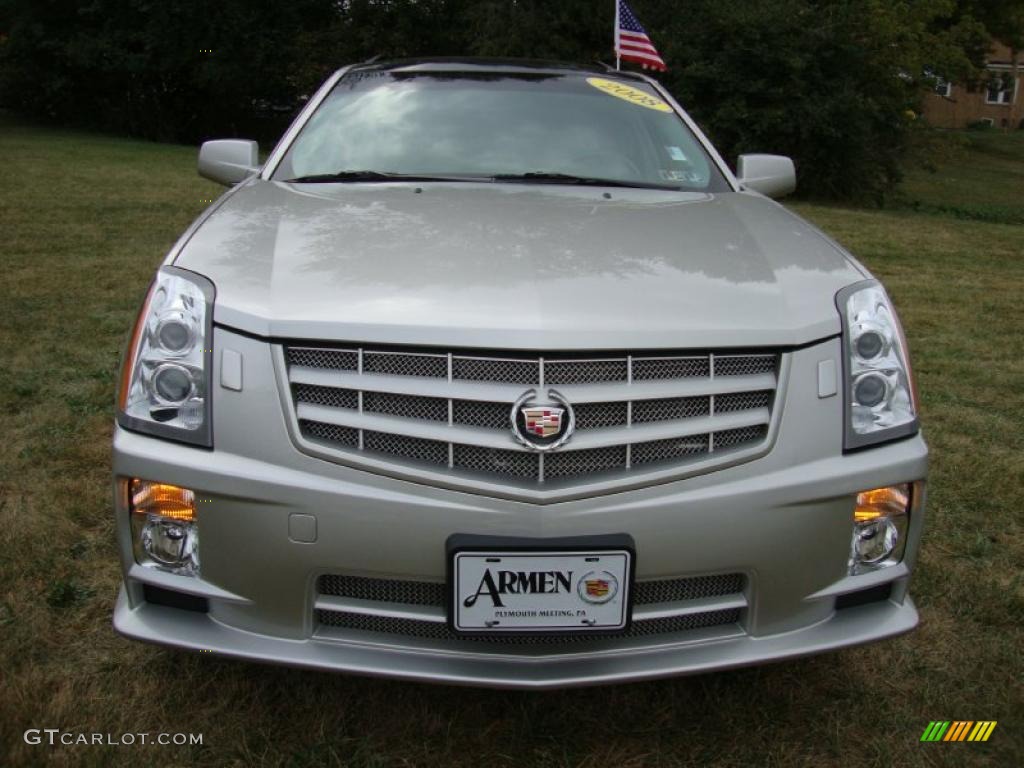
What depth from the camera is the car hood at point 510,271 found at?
1.71 meters

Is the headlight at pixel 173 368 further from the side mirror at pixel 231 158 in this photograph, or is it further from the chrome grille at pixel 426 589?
the side mirror at pixel 231 158

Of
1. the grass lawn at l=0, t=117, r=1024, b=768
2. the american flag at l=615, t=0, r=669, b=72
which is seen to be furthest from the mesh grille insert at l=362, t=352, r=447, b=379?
the american flag at l=615, t=0, r=669, b=72

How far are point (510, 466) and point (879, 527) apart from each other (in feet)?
2.50

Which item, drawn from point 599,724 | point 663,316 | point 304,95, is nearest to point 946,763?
point 599,724

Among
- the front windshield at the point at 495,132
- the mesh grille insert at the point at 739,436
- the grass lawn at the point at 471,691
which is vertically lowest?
the grass lawn at the point at 471,691

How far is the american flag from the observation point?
34.6ft

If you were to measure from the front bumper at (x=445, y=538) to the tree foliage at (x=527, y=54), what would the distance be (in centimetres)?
1556

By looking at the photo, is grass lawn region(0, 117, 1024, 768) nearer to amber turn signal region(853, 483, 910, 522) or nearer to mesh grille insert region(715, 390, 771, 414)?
amber turn signal region(853, 483, 910, 522)

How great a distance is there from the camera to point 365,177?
8.84 ft

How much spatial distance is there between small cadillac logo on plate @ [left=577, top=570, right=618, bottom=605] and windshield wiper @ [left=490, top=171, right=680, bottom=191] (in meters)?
1.43

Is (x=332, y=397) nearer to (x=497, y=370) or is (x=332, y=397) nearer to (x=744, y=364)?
(x=497, y=370)

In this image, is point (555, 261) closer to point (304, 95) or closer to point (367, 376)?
point (367, 376)

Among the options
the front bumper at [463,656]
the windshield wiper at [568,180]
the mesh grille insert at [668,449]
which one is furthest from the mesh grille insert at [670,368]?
the windshield wiper at [568,180]

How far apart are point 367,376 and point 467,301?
0.76ft
